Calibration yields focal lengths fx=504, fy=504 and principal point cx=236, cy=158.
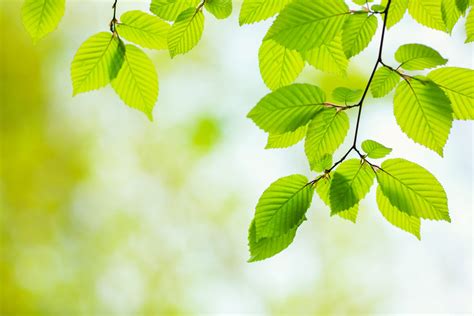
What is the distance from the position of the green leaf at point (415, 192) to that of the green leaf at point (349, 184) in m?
0.02

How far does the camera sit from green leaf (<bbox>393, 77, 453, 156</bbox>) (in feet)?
1.78

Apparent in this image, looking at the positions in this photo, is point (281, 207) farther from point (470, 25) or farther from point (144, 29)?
point (470, 25)

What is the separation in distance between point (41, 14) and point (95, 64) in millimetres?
85

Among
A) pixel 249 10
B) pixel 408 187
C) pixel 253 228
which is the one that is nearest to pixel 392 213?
pixel 408 187

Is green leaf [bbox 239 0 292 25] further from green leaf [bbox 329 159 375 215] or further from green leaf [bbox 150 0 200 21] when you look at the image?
green leaf [bbox 329 159 375 215]

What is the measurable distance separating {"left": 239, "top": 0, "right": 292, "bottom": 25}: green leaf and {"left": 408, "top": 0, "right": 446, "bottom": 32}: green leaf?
0.20 meters

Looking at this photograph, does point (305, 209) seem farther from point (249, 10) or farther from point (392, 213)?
point (249, 10)

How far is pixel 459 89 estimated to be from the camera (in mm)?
555

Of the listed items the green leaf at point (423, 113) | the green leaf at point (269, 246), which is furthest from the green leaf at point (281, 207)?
the green leaf at point (423, 113)

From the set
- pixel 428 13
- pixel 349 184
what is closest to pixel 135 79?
pixel 349 184

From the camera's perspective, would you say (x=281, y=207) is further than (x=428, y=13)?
No

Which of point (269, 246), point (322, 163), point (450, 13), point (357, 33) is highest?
point (450, 13)

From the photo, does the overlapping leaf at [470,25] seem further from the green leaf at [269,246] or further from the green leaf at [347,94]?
the green leaf at [269,246]

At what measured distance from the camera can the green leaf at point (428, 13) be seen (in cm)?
69
